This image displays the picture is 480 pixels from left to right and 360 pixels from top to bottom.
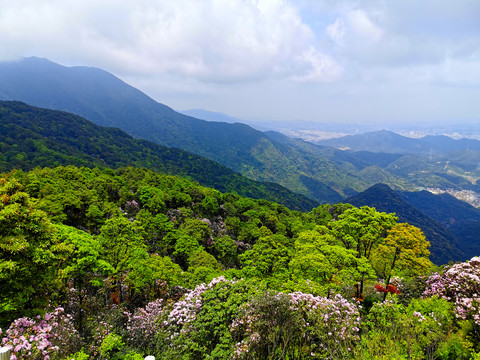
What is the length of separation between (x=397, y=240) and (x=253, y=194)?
163 m

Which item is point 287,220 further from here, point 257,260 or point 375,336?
point 375,336

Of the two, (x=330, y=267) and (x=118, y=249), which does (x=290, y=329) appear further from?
(x=118, y=249)

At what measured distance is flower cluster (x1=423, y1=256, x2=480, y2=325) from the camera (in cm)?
1415

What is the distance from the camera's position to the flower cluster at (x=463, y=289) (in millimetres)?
14148

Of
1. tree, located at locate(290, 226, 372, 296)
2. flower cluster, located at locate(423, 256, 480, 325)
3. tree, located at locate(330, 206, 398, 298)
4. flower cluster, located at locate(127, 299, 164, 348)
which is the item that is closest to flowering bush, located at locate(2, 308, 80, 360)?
flower cluster, located at locate(127, 299, 164, 348)

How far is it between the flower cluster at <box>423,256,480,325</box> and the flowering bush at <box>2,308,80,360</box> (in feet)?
72.2

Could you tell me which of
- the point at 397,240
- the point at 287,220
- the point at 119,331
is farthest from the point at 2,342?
the point at 287,220

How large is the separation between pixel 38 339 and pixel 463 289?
79.8 ft

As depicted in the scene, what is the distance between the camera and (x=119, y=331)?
56.1 feet

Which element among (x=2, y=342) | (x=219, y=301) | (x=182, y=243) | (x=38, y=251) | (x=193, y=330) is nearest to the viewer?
(x=2, y=342)

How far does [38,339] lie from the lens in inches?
440

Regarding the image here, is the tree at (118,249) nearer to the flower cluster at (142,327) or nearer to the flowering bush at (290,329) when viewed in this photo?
the flower cluster at (142,327)

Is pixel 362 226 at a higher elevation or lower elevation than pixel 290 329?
higher

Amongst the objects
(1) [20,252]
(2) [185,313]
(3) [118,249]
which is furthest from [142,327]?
(1) [20,252]
